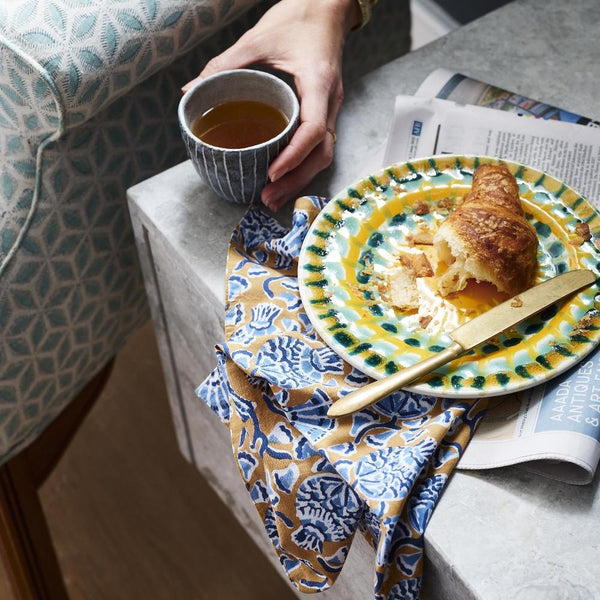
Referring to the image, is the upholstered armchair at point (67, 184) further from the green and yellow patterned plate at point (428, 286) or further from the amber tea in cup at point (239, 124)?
the green and yellow patterned plate at point (428, 286)

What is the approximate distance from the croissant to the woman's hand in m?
0.16

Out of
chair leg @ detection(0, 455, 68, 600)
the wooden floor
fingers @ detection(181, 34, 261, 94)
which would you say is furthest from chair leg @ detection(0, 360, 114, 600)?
fingers @ detection(181, 34, 261, 94)

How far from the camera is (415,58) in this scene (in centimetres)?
89

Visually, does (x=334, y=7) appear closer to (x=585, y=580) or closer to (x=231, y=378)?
(x=231, y=378)

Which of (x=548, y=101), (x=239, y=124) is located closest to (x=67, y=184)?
(x=239, y=124)

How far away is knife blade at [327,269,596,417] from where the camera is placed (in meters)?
0.55

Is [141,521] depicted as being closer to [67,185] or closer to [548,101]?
[67,185]

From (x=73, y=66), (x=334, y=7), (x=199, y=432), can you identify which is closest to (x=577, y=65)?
(x=334, y=7)

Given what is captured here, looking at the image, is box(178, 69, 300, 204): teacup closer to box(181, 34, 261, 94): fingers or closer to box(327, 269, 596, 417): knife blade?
box(181, 34, 261, 94): fingers

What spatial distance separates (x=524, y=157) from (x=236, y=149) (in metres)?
0.30

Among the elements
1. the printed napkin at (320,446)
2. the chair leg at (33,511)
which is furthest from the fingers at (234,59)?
the chair leg at (33,511)

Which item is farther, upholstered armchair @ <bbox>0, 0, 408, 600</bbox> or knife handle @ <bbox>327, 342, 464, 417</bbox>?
upholstered armchair @ <bbox>0, 0, 408, 600</bbox>

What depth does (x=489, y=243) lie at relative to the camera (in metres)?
0.59

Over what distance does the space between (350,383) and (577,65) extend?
53 cm
